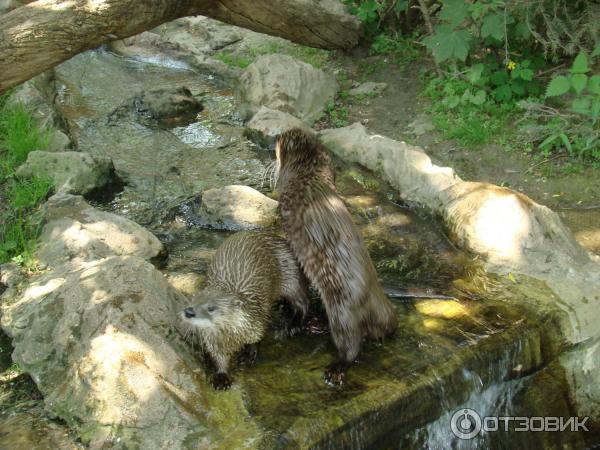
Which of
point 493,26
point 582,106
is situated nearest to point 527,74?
point 493,26

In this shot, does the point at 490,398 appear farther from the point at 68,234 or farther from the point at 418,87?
the point at 418,87

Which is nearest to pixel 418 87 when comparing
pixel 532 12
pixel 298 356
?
pixel 532 12

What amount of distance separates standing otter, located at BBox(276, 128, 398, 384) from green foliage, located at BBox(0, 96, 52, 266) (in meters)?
1.77

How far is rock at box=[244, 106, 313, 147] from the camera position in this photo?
19.3ft

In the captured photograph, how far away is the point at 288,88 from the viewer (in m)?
6.61

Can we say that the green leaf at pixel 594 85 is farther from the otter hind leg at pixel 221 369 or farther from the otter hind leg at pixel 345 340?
the otter hind leg at pixel 221 369

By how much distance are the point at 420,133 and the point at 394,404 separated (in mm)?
3642

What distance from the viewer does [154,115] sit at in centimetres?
678

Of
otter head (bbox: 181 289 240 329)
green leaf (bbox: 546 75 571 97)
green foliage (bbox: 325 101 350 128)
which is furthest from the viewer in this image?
green foliage (bbox: 325 101 350 128)

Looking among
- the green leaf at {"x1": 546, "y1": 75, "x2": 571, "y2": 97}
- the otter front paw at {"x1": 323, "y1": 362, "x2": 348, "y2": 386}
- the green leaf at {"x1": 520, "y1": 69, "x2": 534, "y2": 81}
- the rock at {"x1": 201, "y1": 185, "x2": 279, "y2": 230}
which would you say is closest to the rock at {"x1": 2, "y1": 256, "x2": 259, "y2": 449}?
the otter front paw at {"x1": 323, "y1": 362, "x2": 348, "y2": 386}

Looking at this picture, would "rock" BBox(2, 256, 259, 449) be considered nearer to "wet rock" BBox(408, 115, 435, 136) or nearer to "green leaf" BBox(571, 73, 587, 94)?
"green leaf" BBox(571, 73, 587, 94)

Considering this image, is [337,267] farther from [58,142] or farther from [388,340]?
[58,142]

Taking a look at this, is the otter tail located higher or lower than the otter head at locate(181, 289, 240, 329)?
lower

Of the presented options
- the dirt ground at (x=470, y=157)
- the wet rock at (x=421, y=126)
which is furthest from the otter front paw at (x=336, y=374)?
the wet rock at (x=421, y=126)
